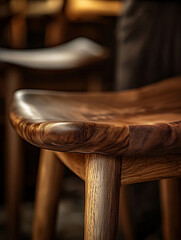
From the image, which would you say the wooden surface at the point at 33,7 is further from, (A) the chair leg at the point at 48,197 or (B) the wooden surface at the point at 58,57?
(A) the chair leg at the point at 48,197

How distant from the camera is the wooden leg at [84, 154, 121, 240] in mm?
418

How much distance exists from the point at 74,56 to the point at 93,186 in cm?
77

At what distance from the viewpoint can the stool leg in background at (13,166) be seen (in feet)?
3.48

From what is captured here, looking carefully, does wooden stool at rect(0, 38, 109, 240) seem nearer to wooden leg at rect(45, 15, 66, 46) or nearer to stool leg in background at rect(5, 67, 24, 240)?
stool leg in background at rect(5, 67, 24, 240)

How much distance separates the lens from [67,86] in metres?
1.89

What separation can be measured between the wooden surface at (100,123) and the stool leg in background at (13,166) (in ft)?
1.29

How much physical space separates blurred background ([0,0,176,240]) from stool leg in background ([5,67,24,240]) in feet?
0.06

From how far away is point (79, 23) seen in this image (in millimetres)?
2463

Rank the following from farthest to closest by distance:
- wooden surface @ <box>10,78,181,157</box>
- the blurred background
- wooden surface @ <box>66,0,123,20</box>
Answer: wooden surface @ <box>66,0,123,20</box> → the blurred background → wooden surface @ <box>10,78,181,157</box>

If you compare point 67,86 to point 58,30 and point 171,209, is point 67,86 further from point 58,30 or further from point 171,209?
point 171,209

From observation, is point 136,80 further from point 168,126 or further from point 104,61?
point 168,126

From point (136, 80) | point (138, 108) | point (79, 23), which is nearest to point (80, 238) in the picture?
point (136, 80)

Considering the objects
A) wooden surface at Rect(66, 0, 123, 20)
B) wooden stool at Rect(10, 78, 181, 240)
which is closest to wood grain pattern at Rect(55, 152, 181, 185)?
wooden stool at Rect(10, 78, 181, 240)

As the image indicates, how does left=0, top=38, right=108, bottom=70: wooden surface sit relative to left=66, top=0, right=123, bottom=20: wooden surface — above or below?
below
